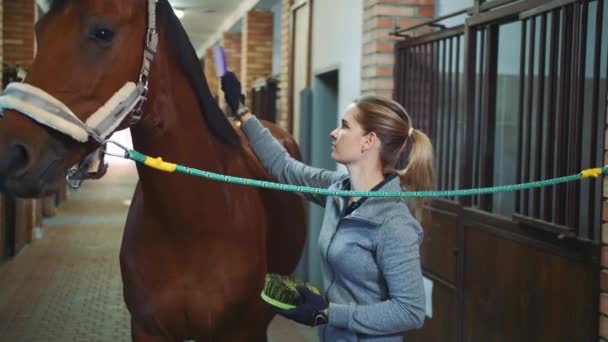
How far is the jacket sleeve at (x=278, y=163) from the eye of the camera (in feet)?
7.29

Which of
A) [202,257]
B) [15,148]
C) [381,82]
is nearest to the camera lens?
[15,148]

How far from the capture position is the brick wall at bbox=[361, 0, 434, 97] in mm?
3994

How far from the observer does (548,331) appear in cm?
256

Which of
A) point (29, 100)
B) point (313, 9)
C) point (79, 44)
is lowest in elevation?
point (29, 100)

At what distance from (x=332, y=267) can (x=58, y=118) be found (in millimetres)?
823

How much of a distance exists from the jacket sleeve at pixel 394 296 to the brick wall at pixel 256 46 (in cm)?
750

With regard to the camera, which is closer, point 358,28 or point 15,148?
point 15,148

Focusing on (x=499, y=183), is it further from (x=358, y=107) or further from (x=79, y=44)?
(x=79, y=44)

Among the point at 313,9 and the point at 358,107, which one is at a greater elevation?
the point at 313,9

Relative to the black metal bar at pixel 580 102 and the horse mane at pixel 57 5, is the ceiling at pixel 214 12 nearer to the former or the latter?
the black metal bar at pixel 580 102

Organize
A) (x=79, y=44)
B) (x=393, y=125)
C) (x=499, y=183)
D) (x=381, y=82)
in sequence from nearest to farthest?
(x=79, y=44) → (x=393, y=125) → (x=381, y=82) → (x=499, y=183)

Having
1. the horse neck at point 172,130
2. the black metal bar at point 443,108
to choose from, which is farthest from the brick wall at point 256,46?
the horse neck at point 172,130

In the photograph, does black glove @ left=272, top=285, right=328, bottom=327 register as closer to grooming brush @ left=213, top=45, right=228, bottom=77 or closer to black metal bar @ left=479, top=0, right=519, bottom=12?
grooming brush @ left=213, top=45, right=228, bottom=77

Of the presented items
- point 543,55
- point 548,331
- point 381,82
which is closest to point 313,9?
point 381,82
